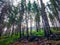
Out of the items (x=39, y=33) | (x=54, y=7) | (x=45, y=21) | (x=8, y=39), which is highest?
(x=54, y=7)

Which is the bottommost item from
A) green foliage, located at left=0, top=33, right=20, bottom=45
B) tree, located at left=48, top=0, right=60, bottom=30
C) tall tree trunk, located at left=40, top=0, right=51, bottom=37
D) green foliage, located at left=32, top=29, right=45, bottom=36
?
green foliage, located at left=0, top=33, right=20, bottom=45

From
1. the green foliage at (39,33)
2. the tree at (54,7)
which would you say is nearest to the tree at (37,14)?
the green foliage at (39,33)

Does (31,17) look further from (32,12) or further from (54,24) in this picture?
(54,24)

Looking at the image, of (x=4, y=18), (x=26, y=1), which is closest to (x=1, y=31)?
(x=4, y=18)

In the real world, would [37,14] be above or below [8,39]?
above

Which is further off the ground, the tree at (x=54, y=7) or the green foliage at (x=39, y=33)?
the tree at (x=54, y=7)

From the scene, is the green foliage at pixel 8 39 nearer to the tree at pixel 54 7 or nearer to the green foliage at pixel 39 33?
the green foliage at pixel 39 33

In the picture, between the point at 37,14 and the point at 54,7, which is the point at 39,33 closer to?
the point at 37,14

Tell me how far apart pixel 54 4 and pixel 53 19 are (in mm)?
481

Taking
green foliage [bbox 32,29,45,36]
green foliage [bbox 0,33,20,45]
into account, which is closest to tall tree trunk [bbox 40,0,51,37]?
green foliage [bbox 32,29,45,36]

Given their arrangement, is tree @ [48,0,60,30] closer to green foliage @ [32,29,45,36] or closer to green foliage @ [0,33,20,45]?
green foliage @ [32,29,45,36]

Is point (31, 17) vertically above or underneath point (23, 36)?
above

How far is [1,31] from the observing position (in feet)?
15.5

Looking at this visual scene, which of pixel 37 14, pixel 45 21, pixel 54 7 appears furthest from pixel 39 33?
pixel 54 7
